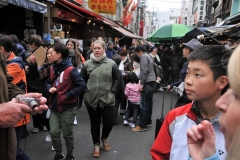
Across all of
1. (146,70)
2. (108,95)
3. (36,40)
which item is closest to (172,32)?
(146,70)

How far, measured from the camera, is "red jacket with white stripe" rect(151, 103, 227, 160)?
1518mm

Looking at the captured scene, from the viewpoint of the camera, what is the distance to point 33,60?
3988 mm

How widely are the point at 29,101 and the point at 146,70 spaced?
3700 millimetres

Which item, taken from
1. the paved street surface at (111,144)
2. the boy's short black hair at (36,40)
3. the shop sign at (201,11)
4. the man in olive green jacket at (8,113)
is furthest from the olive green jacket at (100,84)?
the shop sign at (201,11)

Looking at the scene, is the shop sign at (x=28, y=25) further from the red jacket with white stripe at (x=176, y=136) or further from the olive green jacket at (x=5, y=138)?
the red jacket with white stripe at (x=176, y=136)

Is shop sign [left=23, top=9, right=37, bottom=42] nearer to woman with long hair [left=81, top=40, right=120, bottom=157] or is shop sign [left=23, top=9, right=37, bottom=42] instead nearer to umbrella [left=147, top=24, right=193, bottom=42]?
woman with long hair [left=81, top=40, right=120, bottom=157]

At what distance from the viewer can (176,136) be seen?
1.57 meters

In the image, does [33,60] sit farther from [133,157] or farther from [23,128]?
[133,157]

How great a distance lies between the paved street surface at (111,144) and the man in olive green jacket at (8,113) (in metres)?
2.32

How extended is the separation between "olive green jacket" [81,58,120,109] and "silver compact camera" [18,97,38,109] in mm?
2218

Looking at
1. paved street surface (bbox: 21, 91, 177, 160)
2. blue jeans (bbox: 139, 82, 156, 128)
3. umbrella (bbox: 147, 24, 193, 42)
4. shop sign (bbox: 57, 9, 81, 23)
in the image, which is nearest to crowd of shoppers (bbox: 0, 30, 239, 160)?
blue jeans (bbox: 139, 82, 156, 128)

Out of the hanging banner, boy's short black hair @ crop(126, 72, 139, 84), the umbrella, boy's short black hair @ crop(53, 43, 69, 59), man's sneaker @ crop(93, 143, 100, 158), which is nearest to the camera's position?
boy's short black hair @ crop(53, 43, 69, 59)

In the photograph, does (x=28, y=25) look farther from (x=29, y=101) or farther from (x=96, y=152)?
(x=29, y=101)

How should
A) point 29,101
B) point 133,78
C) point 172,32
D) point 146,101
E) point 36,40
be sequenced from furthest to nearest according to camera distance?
point 172,32 → point 133,78 → point 146,101 → point 36,40 → point 29,101
